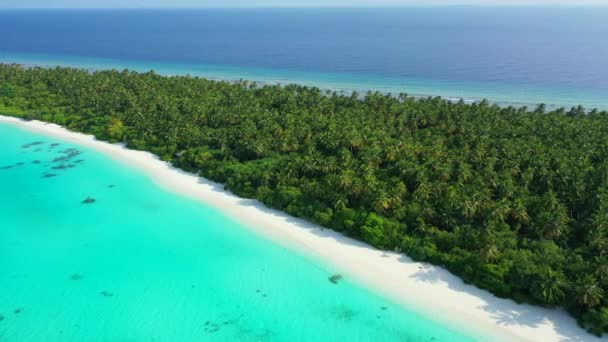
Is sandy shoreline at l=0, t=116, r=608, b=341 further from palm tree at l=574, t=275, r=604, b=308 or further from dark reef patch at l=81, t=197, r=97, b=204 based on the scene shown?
dark reef patch at l=81, t=197, r=97, b=204

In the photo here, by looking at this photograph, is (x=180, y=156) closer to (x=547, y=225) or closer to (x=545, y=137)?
(x=547, y=225)

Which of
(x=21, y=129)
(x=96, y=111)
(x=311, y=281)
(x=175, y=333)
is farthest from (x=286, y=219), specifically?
(x=21, y=129)

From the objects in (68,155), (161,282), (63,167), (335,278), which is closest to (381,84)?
(68,155)

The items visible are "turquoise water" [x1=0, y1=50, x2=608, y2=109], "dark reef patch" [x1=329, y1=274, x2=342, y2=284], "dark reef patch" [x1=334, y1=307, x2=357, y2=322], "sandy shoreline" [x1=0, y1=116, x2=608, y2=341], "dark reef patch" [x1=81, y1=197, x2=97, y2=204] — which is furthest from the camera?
"turquoise water" [x1=0, y1=50, x2=608, y2=109]

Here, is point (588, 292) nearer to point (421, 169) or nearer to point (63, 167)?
point (421, 169)

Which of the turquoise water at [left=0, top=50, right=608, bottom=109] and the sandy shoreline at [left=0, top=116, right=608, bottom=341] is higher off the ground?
the turquoise water at [left=0, top=50, right=608, bottom=109]

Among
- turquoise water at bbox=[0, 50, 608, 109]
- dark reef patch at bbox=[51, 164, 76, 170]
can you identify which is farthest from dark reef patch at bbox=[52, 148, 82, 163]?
turquoise water at bbox=[0, 50, 608, 109]

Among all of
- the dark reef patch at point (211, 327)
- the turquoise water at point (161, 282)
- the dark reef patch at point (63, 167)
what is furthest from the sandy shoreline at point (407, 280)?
the dark reef patch at point (63, 167)
